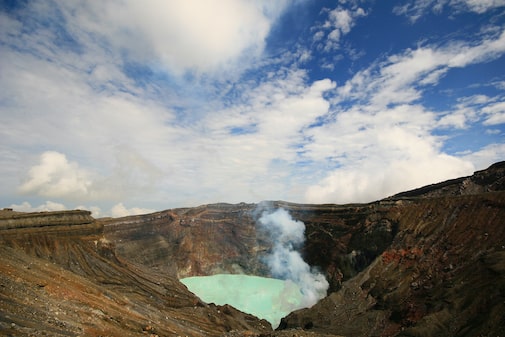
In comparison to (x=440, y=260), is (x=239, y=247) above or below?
above

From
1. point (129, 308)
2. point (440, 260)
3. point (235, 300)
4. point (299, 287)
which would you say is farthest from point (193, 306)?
point (440, 260)

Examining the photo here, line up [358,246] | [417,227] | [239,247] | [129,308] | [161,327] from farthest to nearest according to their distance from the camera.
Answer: [239,247] < [358,246] < [417,227] < [129,308] < [161,327]

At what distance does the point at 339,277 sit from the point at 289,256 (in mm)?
15604

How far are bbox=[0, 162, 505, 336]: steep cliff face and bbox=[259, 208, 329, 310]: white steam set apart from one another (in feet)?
5.87

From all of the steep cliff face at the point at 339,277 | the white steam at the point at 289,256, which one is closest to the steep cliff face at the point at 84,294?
the steep cliff face at the point at 339,277

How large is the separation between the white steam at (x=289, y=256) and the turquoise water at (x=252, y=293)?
178 cm

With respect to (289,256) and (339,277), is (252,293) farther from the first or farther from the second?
(339,277)

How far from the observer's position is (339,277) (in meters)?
47.8

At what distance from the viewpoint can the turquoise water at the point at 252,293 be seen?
46.4m

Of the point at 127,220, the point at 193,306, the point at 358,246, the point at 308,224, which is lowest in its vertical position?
the point at 193,306

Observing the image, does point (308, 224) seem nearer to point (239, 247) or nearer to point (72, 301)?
point (239, 247)

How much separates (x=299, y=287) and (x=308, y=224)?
13.6m

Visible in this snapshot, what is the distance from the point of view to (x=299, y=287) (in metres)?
52.8

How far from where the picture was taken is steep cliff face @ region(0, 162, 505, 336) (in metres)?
19.9
